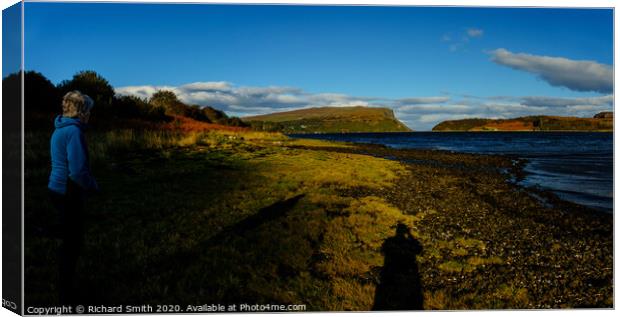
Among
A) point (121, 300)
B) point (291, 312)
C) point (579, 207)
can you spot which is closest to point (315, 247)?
point (291, 312)

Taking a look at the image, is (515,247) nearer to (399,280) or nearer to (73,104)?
(399,280)

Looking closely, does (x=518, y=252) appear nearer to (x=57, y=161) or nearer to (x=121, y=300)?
(x=121, y=300)

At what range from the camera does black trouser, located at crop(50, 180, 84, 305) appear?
15.6 ft

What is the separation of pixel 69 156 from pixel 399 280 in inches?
182

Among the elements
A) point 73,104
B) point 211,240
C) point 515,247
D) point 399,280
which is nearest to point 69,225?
point 73,104

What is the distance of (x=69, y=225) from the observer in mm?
4809

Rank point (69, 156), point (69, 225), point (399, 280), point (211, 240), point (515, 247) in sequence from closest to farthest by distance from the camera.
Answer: point (69, 156) → point (69, 225) → point (399, 280) → point (211, 240) → point (515, 247)

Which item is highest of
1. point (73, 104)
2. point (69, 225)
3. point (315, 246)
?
point (73, 104)

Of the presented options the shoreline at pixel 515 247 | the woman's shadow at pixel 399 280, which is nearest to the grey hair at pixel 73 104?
the woman's shadow at pixel 399 280

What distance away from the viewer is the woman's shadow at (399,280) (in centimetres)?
570

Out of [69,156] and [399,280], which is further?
[399,280]

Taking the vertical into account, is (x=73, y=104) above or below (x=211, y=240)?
above

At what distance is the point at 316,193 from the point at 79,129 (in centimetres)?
736

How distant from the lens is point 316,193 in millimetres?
11336
